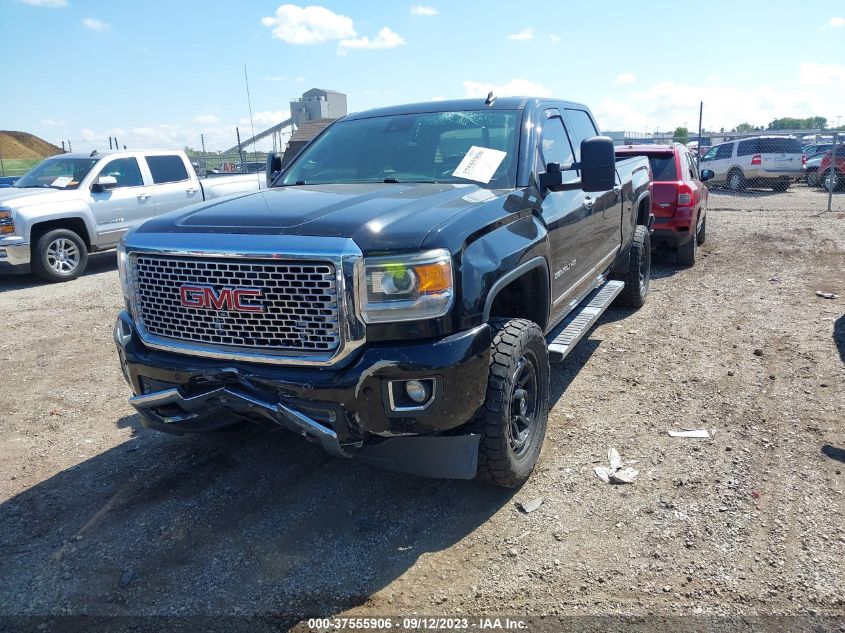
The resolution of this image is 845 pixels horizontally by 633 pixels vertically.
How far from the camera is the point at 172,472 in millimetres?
3867

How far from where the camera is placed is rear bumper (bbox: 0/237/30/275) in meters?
9.03

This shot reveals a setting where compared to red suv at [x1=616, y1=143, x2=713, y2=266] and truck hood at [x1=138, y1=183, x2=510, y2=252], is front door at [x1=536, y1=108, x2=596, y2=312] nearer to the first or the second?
truck hood at [x1=138, y1=183, x2=510, y2=252]

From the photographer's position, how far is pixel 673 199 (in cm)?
898

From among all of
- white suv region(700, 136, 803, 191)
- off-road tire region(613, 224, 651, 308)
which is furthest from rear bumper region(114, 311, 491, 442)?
white suv region(700, 136, 803, 191)

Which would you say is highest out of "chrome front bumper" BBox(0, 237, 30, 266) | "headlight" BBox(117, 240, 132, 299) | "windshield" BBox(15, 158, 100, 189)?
"windshield" BBox(15, 158, 100, 189)

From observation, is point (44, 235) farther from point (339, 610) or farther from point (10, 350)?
point (339, 610)

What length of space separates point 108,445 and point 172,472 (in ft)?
2.25

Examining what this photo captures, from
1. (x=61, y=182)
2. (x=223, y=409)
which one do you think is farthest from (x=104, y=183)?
(x=223, y=409)

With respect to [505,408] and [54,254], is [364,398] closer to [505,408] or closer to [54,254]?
[505,408]

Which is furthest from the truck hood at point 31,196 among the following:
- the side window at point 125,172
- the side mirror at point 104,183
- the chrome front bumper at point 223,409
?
the chrome front bumper at point 223,409

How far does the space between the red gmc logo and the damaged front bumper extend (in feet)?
0.88

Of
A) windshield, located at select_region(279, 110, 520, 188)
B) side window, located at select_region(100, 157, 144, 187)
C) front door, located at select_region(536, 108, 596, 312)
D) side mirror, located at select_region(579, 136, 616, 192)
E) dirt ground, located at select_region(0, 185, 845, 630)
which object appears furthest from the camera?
side window, located at select_region(100, 157, 144, 187)

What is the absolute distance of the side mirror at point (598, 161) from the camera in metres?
3.83

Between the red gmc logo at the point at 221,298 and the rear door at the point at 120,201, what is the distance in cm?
793
